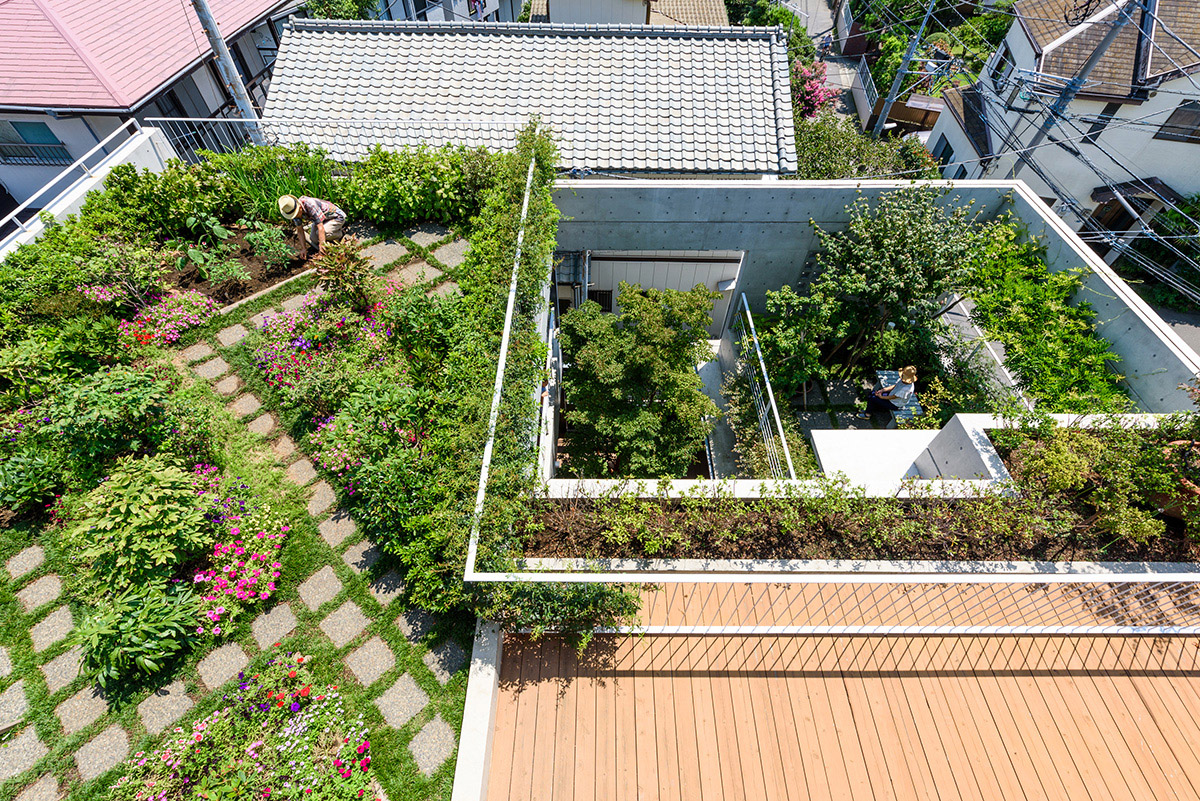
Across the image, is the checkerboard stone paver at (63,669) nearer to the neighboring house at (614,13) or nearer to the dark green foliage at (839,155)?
the dark green foliage at (839,155)

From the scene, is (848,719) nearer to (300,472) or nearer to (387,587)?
(387,587)

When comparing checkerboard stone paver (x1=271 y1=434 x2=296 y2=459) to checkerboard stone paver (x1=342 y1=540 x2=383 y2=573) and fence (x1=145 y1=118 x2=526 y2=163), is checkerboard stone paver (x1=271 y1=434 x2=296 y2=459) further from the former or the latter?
fence (x1=145 y1=118 x2=526 y2=163)

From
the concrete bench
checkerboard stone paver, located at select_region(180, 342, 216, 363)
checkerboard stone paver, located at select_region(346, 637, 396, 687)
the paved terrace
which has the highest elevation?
checkerboard stone paver, located at select_region(180, 342, 216, 363)

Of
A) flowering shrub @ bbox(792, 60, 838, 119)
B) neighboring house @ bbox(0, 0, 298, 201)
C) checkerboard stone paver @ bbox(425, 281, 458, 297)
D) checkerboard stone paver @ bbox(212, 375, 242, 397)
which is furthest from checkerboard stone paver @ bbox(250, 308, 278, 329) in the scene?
flowering shrub @ bbox(792, 60, 838, 119)

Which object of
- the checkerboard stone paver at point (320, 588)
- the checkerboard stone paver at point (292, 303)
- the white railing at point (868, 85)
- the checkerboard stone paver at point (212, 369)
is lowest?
the white railing at point (868, 85)

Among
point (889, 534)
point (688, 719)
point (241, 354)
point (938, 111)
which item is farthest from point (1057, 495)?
point (938, 111)

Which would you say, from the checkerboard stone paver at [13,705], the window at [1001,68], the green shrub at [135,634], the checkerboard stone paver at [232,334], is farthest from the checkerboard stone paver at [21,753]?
the window at [1001,68]
